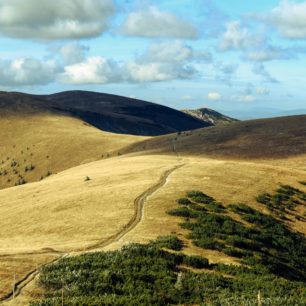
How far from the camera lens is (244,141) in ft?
279

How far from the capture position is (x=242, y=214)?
3167cm

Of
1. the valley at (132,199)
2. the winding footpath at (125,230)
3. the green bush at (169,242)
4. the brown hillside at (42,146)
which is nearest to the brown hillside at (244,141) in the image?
the valley at (132,199)

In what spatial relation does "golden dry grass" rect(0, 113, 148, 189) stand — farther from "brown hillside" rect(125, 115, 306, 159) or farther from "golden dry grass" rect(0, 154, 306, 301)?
"golden dry grass" rect(0, 154, 306, 301)

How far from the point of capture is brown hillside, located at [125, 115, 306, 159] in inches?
2953

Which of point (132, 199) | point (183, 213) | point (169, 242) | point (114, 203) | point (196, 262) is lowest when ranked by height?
point (196, 262)

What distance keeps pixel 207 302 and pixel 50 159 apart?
91.7 metres

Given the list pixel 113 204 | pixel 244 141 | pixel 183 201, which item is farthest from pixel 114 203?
pixel 244 141

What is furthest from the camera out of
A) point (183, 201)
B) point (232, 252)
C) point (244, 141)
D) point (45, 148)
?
point (45, 148)

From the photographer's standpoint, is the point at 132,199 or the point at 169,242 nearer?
the point at 169,242

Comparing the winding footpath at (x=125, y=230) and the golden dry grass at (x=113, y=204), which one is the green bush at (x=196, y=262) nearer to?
the golden dry grass at (x=113, y=204)

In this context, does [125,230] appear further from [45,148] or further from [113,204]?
[45,148]

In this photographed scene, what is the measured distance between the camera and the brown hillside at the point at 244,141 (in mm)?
75000

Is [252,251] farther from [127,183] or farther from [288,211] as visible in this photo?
[127,183]

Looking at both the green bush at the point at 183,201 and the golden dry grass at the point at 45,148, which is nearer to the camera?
the green bush at the point at 183,201
